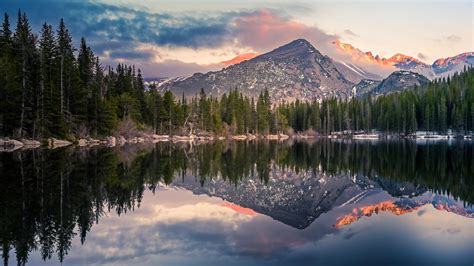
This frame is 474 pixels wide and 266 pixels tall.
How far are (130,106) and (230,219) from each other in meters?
82.3

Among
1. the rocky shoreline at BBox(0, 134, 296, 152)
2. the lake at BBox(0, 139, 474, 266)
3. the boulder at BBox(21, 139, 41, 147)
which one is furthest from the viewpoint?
the boulder at BBox(21, 139, 41, 147)

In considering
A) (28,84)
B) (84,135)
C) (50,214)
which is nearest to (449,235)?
(50,214)

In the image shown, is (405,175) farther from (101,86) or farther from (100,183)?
(101,86)

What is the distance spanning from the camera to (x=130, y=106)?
9581cm

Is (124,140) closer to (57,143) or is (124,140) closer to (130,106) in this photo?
(130,106)

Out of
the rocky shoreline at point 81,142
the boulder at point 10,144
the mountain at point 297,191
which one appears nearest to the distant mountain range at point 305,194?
the mountain at point 297,191

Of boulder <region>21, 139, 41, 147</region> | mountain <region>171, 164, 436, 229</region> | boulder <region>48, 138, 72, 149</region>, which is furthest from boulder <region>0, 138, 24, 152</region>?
mountain <region>171, 164, 436, 229</region>

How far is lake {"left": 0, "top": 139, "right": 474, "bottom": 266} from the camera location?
11750mm

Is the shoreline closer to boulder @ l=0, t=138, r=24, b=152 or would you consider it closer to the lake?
boulder @ l=0, t=138, r=24, b=152

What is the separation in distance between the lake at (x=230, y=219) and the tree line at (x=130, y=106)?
104 ft

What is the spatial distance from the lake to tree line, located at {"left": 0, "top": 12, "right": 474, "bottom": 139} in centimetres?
3174

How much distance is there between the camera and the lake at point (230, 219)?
1175 cm

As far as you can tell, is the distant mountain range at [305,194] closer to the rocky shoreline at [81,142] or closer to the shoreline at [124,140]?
the shoreline at [124,140]

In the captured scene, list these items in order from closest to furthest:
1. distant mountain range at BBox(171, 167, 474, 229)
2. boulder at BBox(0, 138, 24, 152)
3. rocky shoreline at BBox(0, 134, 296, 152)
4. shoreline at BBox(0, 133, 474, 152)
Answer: distant mountain range at BBox(171, 167, 474, 229) < boulder at BBox(0, 138, 24, 152) < rocky shoreline at BBox(0, 134, 296, 152) < shoreline at BBox(0, 133, 474, 152)
